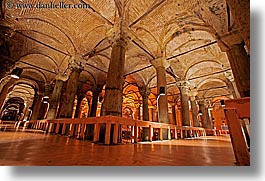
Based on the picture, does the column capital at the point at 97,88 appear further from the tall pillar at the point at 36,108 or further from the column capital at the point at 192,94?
the column capital at the point at 192,94

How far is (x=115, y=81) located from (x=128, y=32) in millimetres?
2403

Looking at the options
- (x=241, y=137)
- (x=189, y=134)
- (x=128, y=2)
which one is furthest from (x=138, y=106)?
(x=241, y=137)

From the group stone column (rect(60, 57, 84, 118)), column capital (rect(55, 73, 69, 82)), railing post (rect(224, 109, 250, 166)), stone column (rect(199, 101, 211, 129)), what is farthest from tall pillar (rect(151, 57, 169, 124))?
stone column (rect(199, 101, 211, 129))

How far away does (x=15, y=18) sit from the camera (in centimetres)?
662

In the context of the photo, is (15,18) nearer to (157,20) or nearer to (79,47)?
(79,47)

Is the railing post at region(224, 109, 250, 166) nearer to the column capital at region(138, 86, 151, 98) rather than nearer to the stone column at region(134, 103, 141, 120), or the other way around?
the column capital at region(138, 86, 151, 98)

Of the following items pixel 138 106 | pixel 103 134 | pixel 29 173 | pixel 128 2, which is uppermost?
pixel 128 2

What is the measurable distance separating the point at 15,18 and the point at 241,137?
30.8ft

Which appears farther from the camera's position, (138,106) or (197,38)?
(138,106)

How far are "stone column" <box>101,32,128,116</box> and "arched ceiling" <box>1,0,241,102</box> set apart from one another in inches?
26.4

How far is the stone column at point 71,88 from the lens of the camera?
24.0 feet

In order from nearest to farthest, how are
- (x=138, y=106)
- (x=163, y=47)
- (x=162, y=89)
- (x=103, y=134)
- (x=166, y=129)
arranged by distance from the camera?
1. (x=103, y=134)
2. (x=166, y=129)
3. (x=162, y=89)
4. (x=163, y=47)
5. (x=138, y=106)

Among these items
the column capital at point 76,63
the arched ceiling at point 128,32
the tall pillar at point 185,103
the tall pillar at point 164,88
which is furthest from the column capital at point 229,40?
the column capital at point 76,63

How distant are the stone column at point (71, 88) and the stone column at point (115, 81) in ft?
11.9
